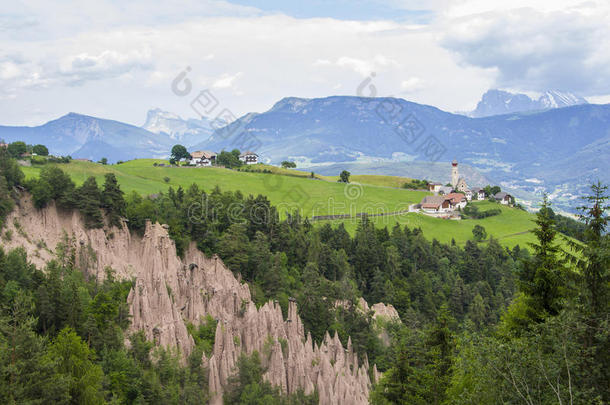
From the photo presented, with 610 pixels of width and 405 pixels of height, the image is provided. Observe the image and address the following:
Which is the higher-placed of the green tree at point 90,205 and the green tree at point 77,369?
the green tree at point 90,205

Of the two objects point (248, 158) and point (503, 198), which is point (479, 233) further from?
point (248, 158)

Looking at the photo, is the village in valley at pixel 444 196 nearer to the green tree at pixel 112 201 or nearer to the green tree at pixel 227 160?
the green tree at pixel 227 160

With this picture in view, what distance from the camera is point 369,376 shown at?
5366 cm

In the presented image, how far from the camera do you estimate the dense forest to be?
1773 centimetres

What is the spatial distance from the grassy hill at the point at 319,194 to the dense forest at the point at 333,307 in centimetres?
2003

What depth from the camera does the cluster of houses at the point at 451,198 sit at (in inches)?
4619

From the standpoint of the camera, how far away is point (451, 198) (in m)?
123

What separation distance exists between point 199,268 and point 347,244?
1182 inches

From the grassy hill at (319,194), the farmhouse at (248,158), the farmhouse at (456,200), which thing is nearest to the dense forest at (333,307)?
the grassy hill at (319,194)

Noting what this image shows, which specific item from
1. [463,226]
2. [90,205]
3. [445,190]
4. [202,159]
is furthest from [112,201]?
[445,190]

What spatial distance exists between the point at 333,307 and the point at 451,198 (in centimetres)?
7553

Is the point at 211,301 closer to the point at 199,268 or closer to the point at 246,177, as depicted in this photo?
the point at 199,268

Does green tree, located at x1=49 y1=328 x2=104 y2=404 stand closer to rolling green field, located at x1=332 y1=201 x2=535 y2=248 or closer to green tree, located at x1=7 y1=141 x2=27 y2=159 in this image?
green tree, located at x1=7 y1=141 x2=27 y2=159

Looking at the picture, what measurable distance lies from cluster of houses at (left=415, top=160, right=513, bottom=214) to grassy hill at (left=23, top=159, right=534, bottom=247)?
4.71m
